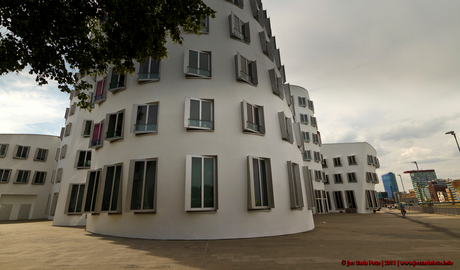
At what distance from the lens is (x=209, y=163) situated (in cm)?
1040

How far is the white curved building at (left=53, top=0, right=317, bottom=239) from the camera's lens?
32.3ft

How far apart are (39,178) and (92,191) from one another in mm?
28180

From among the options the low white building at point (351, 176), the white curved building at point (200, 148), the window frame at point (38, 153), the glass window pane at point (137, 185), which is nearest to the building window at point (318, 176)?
the low white building at point (351, 176)

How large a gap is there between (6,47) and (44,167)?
33.2m

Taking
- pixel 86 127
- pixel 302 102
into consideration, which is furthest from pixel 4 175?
pixel 302 102

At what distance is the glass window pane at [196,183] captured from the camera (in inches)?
381

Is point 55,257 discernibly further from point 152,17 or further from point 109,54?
point 152,17

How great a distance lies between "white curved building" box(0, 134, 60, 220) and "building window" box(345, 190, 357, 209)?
45.8m

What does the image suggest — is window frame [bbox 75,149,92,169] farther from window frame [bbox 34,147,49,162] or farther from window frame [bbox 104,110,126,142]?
window frame [bbox 34,147,49,162]

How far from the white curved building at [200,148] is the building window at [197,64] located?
0.05m

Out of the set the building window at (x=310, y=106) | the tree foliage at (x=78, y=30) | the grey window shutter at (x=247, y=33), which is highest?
the building window at (x=310, y=106)

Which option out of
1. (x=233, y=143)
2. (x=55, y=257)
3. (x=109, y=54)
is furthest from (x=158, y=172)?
(x=109, y=54)

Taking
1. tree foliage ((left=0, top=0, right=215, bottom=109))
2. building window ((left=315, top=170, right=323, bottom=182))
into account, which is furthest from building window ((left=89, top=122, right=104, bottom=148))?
building window ((left=315, top=170, right=323, bottom=182))

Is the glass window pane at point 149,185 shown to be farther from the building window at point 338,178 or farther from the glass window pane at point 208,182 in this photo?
the building window at point 338,178
